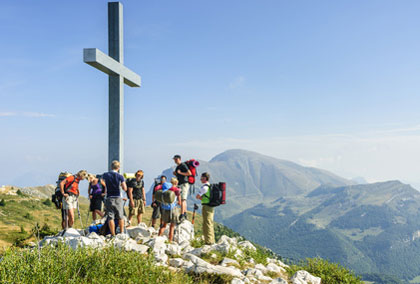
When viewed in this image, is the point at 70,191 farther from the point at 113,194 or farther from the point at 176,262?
the point at 176,262

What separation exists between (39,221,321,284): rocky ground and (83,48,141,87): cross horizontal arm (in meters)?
5.27

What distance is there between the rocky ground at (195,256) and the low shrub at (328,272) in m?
0.87

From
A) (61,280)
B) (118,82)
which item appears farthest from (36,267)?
(118,82)

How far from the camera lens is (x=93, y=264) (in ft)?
22.1

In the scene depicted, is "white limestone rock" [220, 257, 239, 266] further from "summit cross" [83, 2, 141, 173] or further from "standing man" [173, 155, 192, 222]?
"summit cross" [83, 2, 141, 173]

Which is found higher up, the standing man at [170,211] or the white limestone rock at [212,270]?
the standing man at [170,211]

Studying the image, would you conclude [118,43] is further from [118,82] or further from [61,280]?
[61,280]

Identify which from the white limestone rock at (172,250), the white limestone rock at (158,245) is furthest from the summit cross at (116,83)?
the white limestone rock at (172,250)

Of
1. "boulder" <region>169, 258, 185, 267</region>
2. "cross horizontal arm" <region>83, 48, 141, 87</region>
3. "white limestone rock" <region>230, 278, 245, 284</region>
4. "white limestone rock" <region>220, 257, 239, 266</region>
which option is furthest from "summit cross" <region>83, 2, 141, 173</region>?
"white limestone rock" <region>230, 278, 245, 284</region>

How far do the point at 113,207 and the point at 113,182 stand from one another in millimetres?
759

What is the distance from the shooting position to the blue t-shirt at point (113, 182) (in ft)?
33.0

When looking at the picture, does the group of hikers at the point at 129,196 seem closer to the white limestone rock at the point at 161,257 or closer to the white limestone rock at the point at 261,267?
the white limestone rock at the point at 161,257

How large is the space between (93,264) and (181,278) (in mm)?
1832

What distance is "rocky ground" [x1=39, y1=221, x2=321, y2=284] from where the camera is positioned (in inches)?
324
